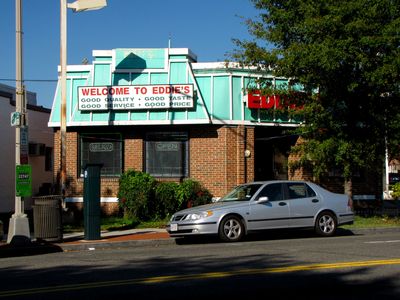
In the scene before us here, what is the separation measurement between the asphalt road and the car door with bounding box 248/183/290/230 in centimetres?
96

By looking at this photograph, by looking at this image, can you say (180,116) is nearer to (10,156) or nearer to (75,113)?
(75,113)

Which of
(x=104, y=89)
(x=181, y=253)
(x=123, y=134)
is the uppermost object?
(x=104, y=89)

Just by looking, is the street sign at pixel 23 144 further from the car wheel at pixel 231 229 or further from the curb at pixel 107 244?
the car wheel at pixel 231 229

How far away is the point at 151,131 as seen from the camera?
2064cm

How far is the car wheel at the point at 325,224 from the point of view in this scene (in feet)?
50.4

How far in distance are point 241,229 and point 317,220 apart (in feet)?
7.42

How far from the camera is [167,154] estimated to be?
20.6m

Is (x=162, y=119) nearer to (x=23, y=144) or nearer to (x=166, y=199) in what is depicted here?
(x=166, y=199)

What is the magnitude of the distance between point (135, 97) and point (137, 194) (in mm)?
3316

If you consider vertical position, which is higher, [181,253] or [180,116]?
[180,116]

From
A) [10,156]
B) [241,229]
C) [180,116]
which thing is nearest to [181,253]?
[241,229]

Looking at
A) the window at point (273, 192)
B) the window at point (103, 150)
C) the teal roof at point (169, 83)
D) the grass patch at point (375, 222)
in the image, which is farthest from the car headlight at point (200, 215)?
the window at point (103, 150)

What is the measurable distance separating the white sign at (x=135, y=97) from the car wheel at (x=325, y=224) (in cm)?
635

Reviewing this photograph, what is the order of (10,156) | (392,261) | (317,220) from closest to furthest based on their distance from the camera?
1. (392,261)
2. (317,220)
3. (10,156)
